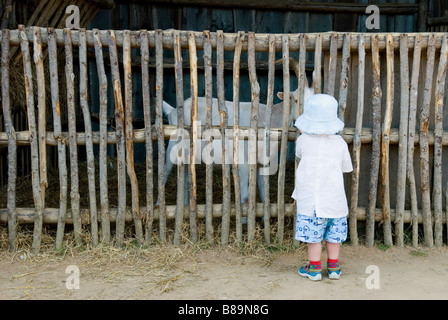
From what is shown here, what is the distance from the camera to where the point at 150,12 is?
28.6 feet

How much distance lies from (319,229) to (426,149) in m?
1.43

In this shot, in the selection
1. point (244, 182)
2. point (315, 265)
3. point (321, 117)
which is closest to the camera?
point (321, 117)

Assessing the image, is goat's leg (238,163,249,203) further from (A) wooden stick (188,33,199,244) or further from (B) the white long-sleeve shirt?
(B) the white long-sleeve shirt

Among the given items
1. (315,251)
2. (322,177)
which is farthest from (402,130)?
(315,251)

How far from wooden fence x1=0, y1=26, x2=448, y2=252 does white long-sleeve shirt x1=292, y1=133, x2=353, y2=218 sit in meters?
0.65

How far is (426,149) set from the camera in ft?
15.0

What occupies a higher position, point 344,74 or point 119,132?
point 344,74

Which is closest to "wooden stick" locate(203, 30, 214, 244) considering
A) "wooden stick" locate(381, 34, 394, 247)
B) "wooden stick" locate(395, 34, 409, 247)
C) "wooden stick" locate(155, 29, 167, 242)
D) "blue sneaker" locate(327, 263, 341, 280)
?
"wooden stick" locate(155, 29, 167, 242)

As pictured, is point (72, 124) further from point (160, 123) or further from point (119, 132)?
point (160, 123)

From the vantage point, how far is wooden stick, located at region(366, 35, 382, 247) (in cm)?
445

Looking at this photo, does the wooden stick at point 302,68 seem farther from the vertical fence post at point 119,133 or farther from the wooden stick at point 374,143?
the vertical fence post at point 119,133

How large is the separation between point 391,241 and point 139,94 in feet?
17.9
